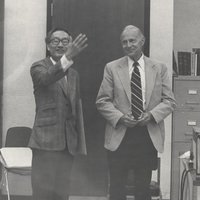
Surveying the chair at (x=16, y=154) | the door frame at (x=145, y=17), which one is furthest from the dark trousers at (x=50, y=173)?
the door frame at (x=145, y=17)

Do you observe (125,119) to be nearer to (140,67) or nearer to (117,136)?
(117,136)

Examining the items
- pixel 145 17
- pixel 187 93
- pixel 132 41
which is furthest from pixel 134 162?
pixel 187 93

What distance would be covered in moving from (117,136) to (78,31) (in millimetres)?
671

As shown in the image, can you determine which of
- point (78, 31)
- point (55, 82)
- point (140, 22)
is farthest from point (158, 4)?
point (55, 82)

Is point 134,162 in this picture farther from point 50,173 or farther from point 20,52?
point 20,52

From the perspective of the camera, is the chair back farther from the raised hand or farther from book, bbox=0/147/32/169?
the raised hand

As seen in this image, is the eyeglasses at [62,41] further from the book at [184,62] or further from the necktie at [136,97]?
the book at [184,62]

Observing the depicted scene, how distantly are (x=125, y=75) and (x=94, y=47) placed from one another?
44cm

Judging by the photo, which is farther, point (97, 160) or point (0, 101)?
point (97, 160)

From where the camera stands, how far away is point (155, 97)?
98.7 inches

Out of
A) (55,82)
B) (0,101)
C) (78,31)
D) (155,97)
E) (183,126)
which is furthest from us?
(183,126)

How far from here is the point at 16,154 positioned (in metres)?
2.72

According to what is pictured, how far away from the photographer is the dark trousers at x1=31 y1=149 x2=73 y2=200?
235 centimetres

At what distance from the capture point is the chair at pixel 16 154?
8.56 ft
